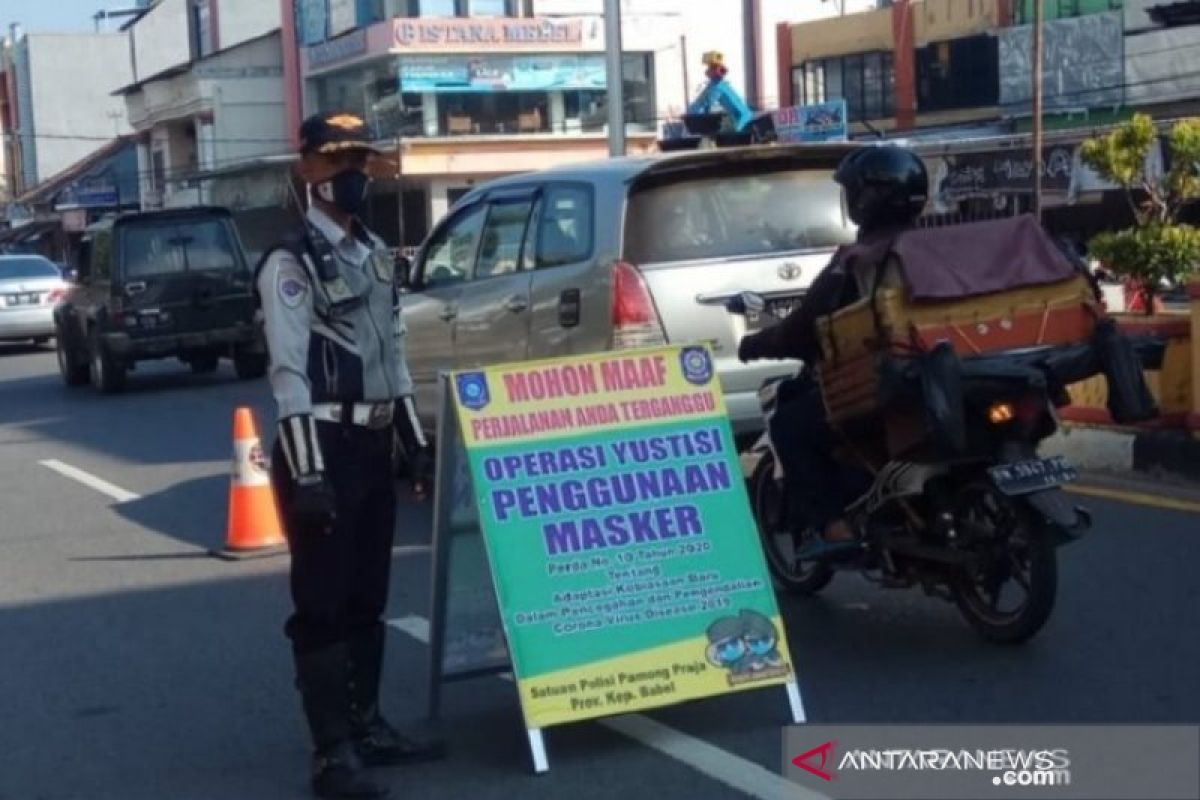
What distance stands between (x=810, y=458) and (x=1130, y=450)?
4.02m

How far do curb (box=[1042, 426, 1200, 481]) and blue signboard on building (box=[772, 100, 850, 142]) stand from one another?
30.9m

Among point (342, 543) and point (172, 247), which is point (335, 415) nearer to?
point (342, 543)

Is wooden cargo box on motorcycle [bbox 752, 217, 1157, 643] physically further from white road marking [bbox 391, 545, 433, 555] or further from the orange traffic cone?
the orange traffic cone

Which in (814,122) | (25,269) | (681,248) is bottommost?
(25,269)

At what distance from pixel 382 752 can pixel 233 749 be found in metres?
0.67

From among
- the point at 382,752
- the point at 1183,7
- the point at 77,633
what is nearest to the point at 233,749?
the point at 382,752

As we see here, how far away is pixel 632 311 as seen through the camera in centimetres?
1005

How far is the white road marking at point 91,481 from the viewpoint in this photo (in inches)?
527

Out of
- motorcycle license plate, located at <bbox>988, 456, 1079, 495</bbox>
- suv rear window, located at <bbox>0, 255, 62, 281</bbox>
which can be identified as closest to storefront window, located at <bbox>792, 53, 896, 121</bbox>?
suv rear window, located at <bbox>0, 255, 62, 281</bbox>

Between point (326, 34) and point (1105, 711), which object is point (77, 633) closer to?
point (1105, 711)

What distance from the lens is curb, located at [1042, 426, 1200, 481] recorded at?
10.8m

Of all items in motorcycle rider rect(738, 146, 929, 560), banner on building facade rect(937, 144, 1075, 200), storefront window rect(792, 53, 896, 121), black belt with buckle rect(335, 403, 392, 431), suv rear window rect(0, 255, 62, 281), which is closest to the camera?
black belt with buckle rect(335, 403, 392, 431)

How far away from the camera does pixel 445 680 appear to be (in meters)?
6.93

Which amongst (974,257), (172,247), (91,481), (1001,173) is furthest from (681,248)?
(1001,173)
